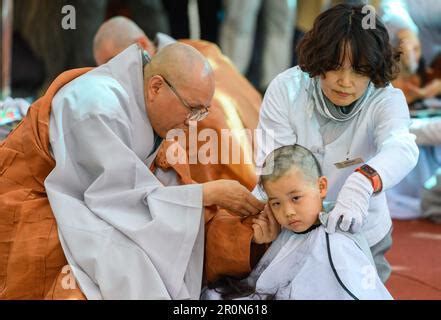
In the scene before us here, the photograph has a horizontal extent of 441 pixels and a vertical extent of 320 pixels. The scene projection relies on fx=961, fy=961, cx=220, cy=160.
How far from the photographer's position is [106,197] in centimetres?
260

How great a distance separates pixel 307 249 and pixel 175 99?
1.86ft

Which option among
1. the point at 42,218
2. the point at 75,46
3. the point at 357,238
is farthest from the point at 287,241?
the point at 75,46

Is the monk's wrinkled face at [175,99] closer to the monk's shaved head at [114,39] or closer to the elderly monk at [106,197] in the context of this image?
the elderly monk at [106,197]

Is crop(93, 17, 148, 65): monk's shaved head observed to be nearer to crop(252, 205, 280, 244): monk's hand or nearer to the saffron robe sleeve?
the saffron robe sleeve

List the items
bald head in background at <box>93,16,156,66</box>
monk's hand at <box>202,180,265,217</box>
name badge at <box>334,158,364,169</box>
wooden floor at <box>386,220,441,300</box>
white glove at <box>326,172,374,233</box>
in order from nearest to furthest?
white glove at <box>326,172,374,233</box> < monk's hand at <box>202,180,265,217</box> < name badge at <box>334,158,364,169</box> < wooden floor at <box>386,220,441,300</box> < bald head in background at <box>93,16,156,66</box>

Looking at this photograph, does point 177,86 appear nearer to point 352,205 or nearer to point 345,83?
point 345,83

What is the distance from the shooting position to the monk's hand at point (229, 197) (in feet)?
8.70

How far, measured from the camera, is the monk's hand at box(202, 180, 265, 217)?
2.65m

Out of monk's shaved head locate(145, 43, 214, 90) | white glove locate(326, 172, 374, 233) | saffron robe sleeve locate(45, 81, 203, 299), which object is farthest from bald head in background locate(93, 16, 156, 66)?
white glove locate(326, 172, 374, 233)

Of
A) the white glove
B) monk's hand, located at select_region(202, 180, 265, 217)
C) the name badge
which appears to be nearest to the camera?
the white glove

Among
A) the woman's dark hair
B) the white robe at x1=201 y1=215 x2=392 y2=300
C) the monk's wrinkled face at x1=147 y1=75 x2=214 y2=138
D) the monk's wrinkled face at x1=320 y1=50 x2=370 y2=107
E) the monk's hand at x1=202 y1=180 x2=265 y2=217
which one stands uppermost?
the woman's dark hair

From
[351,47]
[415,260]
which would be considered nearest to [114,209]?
[351,47]

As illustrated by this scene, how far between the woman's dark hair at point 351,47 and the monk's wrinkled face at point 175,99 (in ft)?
1.01

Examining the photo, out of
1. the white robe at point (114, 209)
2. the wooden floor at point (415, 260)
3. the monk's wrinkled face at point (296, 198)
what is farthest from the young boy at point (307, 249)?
the wooden floor at point (415, 260)
